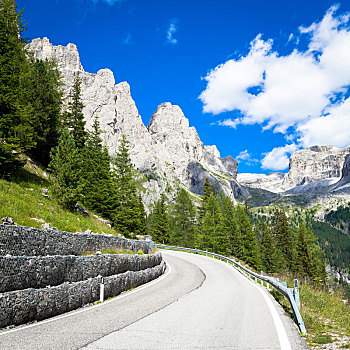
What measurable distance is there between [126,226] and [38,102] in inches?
739

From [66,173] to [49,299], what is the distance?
15.7 meters

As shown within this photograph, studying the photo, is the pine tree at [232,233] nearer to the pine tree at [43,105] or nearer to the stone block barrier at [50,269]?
the pine tree at [43,105]

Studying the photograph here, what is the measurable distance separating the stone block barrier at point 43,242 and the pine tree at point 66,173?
9.61 meters

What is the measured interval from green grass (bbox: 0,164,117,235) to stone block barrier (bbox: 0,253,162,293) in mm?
4762

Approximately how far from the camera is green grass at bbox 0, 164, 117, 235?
12.9 meters

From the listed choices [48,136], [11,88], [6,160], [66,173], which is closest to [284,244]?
[48,136]

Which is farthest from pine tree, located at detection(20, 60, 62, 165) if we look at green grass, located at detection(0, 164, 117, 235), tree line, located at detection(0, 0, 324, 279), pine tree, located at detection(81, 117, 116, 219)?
pine tree, located at detection(81, 117, 116, 219)

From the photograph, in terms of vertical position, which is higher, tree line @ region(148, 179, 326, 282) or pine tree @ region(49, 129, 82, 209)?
pine tree @ region(49, 129, 82, 209)

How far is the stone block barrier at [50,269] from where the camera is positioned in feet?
21.1

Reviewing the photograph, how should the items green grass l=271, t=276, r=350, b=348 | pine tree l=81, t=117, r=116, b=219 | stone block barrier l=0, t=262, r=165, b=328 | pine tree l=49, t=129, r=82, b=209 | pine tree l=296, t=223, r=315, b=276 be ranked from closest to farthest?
green grass l=271, t=276, r=350, b=348 < stone block barrier l=0, t=262, r=165, b=328 < pine tree l=49, t=129, r=82, b=209 < pine tree l=81, t=117, r=116, b=219 < pine tree l=296, t=223, r=315, b=276

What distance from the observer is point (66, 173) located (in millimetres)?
21656

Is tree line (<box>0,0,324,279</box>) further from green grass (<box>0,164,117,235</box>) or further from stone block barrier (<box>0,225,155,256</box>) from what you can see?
stone block barrier (<box>0,225,155,256</box>)

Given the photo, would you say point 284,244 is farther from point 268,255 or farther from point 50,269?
point 50,269

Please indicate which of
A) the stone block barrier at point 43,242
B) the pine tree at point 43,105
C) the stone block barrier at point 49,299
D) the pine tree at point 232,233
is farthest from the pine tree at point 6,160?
the pine tree at point 232,233
